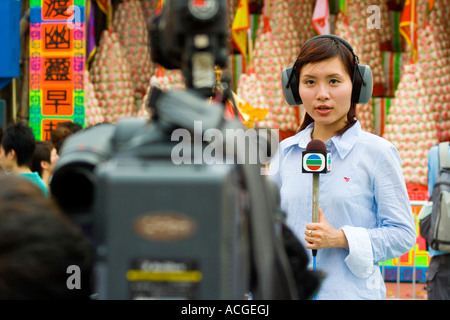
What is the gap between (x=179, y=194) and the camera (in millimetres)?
785

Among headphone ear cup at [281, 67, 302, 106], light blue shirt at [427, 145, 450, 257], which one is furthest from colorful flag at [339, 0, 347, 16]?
headphone ear cup at [281, 67, 302, 106]

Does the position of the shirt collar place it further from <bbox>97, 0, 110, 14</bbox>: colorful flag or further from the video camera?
<bbox>97, 0, 110, 14</bbox>: colorful flag

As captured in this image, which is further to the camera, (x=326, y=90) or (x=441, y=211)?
(x=441, y=211)

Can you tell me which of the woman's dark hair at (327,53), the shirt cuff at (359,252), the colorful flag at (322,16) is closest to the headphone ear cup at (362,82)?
the woman's dark hair at (327,53)

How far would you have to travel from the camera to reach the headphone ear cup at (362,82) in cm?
194

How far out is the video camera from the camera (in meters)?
0.79

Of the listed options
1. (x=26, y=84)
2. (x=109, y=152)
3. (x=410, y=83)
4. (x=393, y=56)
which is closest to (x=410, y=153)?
(x=410, y=83)

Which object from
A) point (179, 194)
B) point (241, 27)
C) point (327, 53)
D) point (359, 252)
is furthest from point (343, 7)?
point (179, 194)

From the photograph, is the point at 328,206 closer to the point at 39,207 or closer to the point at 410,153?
the point at 39,207

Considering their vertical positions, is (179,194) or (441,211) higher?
(179,194)

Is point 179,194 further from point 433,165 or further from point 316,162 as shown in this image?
point 433,165

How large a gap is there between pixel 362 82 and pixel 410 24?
14.7 ft

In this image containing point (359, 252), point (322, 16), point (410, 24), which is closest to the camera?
point (359, 252)

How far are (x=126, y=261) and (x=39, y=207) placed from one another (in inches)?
5.8
